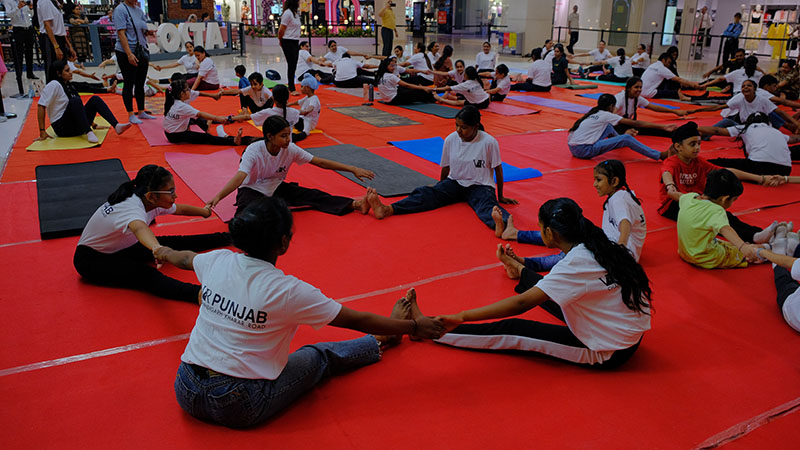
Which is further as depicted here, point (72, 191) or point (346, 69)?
point (346, 69)

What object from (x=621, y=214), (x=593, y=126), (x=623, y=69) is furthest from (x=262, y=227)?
(x=623, y=69)

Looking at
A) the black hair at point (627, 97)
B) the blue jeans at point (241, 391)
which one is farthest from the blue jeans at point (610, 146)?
the blue jeans at point (241, 391)

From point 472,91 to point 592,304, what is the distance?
8.06 m

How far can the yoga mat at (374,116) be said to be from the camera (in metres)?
9.08

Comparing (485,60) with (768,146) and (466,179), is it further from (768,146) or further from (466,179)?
(466,179)

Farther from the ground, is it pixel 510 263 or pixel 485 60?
pixel 485 60

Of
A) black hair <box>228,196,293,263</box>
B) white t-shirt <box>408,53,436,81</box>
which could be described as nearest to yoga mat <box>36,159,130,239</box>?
black hair <box>228,196,293,263</box>

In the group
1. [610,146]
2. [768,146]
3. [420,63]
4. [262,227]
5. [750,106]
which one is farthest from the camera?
[420,63]

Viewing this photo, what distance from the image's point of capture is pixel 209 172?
20.2ft

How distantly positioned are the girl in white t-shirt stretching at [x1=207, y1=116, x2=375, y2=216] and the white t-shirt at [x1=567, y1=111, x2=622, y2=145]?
3255 millimetres

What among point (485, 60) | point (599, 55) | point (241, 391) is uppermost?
point (599, 55)

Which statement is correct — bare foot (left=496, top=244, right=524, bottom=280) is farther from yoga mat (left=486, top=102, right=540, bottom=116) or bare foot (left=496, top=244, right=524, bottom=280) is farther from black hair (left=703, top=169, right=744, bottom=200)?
yoga mat (left=486, top=102, right=540, bottom=116)

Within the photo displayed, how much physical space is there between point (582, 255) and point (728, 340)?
1.34 metres

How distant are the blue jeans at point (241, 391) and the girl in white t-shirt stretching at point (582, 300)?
0.70m
